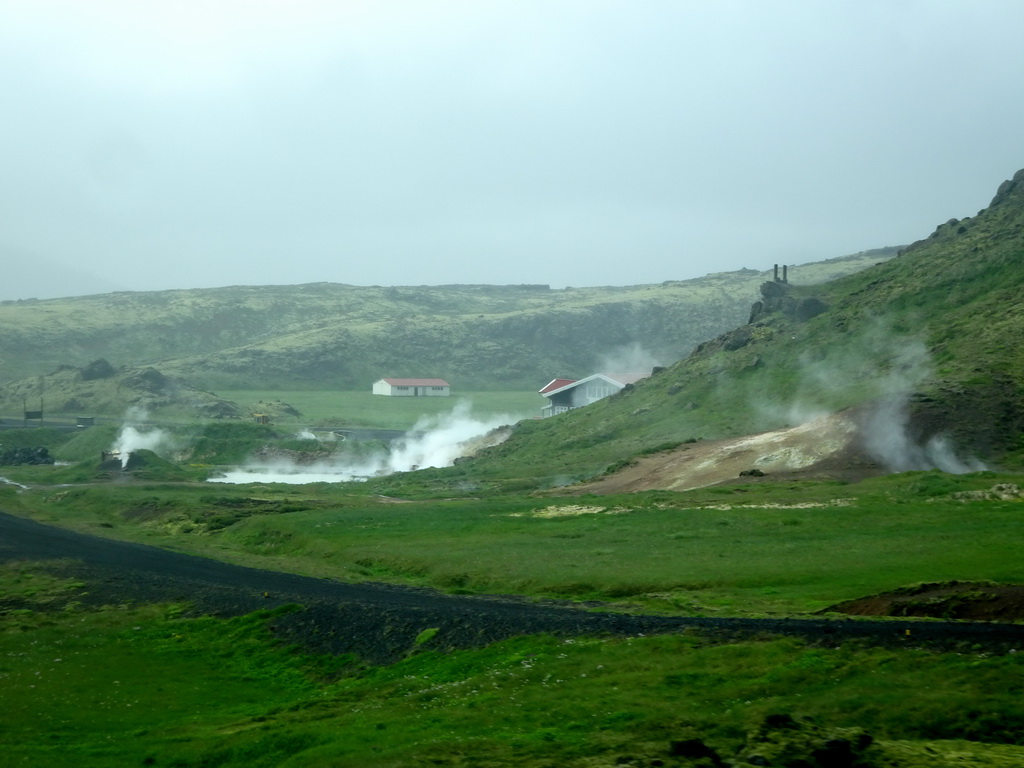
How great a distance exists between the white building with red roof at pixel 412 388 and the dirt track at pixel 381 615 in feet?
387

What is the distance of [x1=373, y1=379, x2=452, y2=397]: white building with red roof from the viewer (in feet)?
543

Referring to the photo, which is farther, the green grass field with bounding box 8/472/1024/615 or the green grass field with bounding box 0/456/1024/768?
the green grass field with bounding box 8/472/1024/615

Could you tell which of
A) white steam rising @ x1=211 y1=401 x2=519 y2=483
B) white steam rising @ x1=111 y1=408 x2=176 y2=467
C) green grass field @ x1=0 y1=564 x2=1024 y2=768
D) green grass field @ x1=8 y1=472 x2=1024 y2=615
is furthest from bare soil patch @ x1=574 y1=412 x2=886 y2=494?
white steam rising @ x1=111 y1=408 x2=176 y2=467

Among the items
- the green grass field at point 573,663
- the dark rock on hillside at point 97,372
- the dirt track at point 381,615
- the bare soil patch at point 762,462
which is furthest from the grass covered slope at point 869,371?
the dark rock on hillside at point 97,372

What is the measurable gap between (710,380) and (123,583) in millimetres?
61424

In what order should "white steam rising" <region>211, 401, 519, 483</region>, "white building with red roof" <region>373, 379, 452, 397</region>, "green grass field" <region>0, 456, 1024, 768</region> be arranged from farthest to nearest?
"white building with red roof" <region>373, 379, 452, 397</region>
"white steam rising" <region>211, 401, 519, 483</region>
"green grass field" <region>0, 456, 1024, 768</region>

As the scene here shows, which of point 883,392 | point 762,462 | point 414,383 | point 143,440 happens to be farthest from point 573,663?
point 414,383

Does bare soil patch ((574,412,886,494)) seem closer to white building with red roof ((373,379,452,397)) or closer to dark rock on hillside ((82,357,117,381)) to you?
white building with red roof ((373,379,452,397))

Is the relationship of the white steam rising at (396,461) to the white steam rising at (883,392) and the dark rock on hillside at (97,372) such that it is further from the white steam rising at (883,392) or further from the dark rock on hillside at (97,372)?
the dark rock on hillside at (97,372)

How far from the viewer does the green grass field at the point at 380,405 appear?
138875 millimetres

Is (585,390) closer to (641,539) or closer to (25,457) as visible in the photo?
(25,457)

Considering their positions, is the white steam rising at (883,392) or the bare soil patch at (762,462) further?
the bare soil patch at (762,462)

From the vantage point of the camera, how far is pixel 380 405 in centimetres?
15612

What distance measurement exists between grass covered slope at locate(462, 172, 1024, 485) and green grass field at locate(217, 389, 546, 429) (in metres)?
42.4
